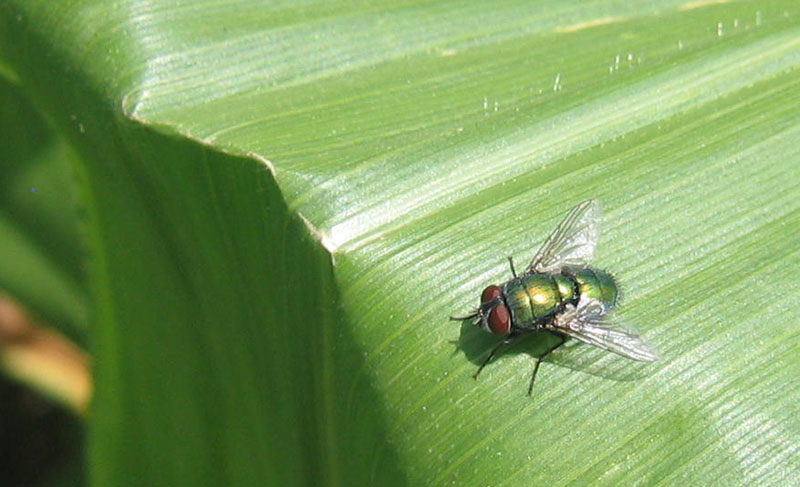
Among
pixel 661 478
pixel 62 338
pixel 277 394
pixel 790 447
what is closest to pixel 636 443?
pixel 661 478

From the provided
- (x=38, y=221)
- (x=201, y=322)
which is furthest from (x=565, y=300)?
(x=38, y=221)

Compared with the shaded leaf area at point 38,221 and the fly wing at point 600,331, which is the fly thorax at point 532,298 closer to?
the fly wing at point 600,331

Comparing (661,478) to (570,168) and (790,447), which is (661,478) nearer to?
(790,447)

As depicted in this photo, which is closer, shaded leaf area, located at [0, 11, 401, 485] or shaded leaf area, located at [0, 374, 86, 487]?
shaded leaf area, located at [0, 11, 401, 485]

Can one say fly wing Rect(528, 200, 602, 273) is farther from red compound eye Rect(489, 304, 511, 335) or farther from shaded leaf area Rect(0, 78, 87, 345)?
shaded leaf area Rect(0, 78, 87, 345)

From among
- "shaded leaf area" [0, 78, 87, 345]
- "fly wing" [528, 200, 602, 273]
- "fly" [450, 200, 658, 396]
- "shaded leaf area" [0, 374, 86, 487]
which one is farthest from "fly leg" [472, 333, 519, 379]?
"shaded leaf area" [0, 374, 86, 487]

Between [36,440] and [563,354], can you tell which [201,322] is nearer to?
[563,354]

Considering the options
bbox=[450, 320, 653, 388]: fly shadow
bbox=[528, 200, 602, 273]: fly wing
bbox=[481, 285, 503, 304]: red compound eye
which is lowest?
bbox=[450, 320, 653, 388]: fly shadow

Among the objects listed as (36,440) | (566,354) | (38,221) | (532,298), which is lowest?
(566,354)
